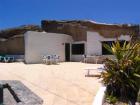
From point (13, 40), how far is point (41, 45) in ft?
19.6

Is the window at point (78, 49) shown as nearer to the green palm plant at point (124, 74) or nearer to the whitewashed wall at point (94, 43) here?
the whitewashed wall at point (94, 43)

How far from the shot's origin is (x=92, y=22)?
105ft

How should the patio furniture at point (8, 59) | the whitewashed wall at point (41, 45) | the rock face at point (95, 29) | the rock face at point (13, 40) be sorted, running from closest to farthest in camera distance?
the whitewashed wall at point (41, 45) < the patio furniture at point (8, 59) < the rock face at point (95, 29) < the rock face at point (13, 40)

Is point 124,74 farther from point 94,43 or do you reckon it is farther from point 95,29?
point 95,29

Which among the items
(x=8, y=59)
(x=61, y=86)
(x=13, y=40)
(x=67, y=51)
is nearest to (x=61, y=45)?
(x=67, y=51)

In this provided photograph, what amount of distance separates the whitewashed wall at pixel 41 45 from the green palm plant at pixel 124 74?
14407 millimetres

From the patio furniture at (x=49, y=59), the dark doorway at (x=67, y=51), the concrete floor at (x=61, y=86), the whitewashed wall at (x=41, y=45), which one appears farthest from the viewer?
the dark doorway at (x=67, y=51)

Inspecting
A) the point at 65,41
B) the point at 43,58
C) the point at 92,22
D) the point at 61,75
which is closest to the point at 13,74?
the point at 61,75

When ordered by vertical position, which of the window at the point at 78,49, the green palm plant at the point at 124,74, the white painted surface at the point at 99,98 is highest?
the window at the point at 78,49

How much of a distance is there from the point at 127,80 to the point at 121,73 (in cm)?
38

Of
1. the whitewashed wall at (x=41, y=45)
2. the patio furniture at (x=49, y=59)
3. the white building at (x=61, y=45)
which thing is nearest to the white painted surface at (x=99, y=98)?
the patio furniture at (x=49, y=59)

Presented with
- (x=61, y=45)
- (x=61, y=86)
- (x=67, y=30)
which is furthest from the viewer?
(x=67, y=30)

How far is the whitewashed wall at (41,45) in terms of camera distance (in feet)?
86.9

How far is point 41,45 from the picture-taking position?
27.4m
